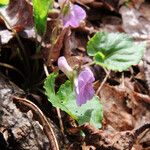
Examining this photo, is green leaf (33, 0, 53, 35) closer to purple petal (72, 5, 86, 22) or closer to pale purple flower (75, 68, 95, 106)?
purple petal (72, 5, 86, 22)

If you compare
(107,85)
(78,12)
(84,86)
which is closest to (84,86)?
(84,86)

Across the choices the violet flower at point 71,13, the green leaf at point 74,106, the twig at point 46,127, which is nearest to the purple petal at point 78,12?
the violet flower at point 71,13

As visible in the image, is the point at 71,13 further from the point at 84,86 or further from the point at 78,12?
the point at 84,86

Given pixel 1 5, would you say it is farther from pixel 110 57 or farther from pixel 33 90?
pixel 110 57

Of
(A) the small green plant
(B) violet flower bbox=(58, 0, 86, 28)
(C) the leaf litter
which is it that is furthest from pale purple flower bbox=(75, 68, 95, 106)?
(B) violet flower bbox=(58, 0, 86, 28)

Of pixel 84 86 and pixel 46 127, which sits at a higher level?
pixel 84 86

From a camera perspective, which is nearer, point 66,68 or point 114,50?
point 66,68

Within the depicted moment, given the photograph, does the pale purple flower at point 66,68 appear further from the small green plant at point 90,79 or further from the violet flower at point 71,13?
the violet flower at point 71,13
